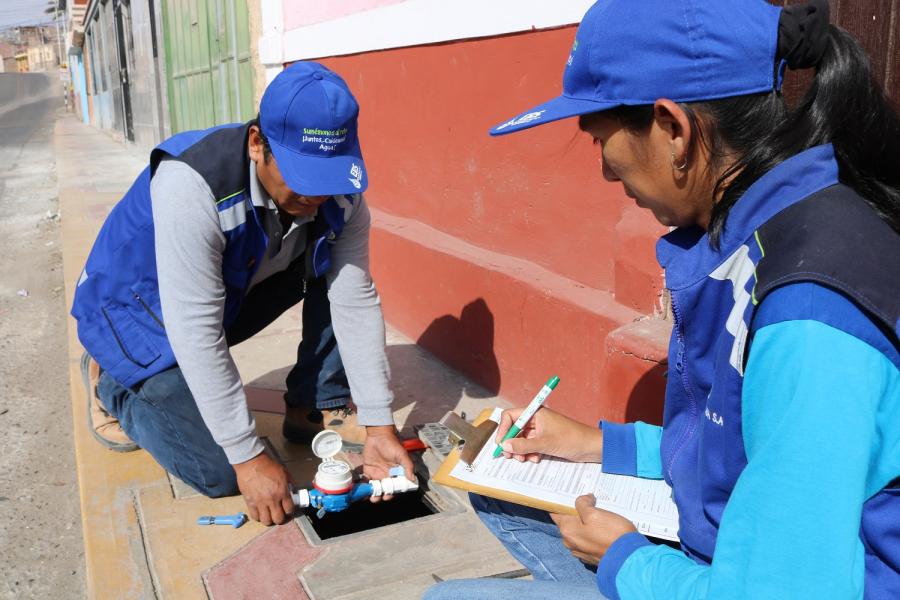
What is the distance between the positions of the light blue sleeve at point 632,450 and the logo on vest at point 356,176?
3.05ft

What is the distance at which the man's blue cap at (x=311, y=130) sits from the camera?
2.14 meters

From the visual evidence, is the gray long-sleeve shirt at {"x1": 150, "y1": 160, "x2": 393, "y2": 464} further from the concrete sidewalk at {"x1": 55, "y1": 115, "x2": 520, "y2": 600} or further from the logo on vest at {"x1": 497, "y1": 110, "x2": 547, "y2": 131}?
the logo on vest at {"x1": 497, "y1": 110, "x2": 547, "y2": 131}

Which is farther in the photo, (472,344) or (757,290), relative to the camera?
(472,344)

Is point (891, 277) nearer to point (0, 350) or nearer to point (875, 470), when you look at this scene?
point (875, 470)

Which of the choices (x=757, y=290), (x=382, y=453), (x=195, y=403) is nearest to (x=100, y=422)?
(x=195, y=403)

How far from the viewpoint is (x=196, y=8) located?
8.95 metres

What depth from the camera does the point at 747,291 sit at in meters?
1.10

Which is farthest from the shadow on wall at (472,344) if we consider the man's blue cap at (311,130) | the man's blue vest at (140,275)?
the man's blue cap at (311,130)

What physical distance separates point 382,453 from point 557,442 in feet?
2.91

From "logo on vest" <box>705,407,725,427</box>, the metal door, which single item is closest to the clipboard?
"logo on vest" <box>705,407,725,427</box>

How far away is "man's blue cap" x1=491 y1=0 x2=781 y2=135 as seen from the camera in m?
1.14

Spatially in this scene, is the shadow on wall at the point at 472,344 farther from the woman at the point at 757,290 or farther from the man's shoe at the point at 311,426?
the woman at the point at 757,290

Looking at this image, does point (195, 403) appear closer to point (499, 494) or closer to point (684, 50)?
point (499, 494)

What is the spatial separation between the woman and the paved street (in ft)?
5.67
